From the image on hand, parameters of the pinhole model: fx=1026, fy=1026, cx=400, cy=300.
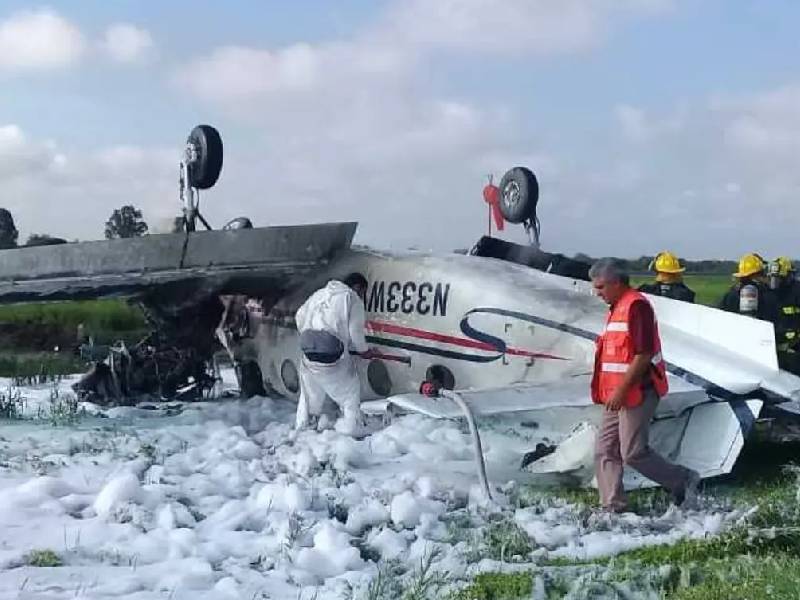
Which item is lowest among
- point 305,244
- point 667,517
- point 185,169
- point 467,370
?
point 667,517

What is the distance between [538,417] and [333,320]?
2025mm

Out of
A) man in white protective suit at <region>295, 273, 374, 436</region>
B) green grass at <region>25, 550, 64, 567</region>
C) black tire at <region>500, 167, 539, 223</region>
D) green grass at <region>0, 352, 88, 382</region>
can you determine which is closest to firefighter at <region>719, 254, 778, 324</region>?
black tire at <region>500, 167, 539, 223</region>

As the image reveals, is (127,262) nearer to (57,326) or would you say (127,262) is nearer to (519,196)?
(519,196)

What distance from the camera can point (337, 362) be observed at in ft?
30.6

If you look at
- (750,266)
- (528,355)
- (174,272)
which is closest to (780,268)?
(750,266)

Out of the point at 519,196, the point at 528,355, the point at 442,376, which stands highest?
the point at 519,196

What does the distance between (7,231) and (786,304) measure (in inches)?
350

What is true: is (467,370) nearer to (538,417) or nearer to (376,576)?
(538,417)

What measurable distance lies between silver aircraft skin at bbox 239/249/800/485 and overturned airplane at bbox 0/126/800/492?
0.01 m

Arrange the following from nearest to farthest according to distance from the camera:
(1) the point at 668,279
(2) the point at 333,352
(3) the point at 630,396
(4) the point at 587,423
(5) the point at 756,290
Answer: (3) the point at 630,396
(4) the point at 587,423
(2) the point at 333,352
(5) the point at 756,290
(1) the point at 668,279

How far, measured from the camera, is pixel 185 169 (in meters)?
11.9

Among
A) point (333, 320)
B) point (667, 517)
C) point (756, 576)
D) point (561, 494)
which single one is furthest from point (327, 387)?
point (756, 576)

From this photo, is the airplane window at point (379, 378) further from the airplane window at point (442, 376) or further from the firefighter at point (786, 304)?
the firefighter at point (786, 304)

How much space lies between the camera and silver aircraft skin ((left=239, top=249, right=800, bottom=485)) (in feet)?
23.3
